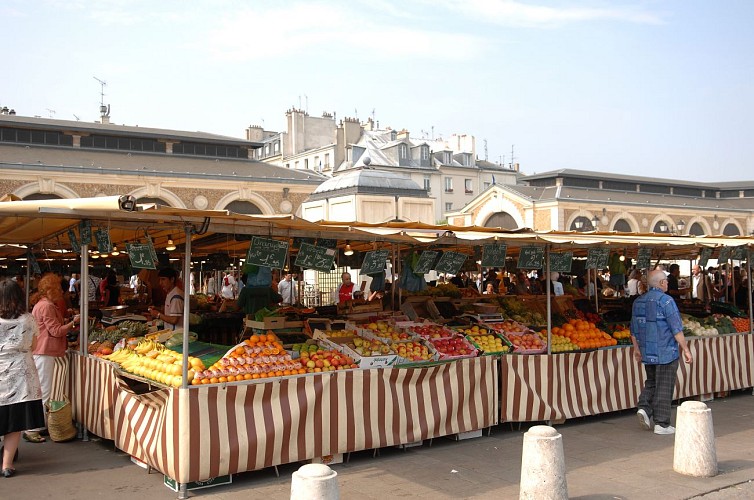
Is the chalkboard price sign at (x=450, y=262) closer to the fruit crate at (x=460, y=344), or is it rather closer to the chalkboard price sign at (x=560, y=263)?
the fruit crate at (x=460, y=344)

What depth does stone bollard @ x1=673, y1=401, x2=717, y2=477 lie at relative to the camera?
20.3 feet

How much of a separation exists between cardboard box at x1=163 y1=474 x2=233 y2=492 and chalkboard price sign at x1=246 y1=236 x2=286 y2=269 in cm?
192

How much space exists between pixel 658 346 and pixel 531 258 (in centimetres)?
Answer: 192

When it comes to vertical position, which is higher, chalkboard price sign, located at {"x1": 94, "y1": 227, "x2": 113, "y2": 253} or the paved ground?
chalkboard price sign, located at {"x1": 94, "y1": 227, "x2": 113, "y2": 253}

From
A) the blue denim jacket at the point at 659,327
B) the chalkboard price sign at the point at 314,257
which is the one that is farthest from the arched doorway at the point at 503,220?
the chalkboard price sign at the point at 314,257

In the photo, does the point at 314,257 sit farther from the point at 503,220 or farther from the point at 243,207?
the point at 503,220

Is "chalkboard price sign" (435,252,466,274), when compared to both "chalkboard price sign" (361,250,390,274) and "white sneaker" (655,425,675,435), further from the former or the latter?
"white sneaker" (655,425,675,435)

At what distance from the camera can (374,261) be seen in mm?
8445

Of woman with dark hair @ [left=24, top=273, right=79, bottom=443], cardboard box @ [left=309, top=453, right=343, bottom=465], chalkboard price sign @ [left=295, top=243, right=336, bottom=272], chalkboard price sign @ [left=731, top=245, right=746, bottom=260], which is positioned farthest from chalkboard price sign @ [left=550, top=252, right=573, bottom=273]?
woman with dark hair @ [left=24, top=273, right=79, bottom=443]

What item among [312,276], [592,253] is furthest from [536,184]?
[592,253]

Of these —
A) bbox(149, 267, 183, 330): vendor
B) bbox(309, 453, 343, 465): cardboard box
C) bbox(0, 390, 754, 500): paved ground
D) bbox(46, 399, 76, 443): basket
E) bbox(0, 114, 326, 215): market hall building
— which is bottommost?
bbox(0, 390, 754, 500): paved ground

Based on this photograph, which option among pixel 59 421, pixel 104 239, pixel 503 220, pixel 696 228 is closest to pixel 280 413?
pixel 104 239

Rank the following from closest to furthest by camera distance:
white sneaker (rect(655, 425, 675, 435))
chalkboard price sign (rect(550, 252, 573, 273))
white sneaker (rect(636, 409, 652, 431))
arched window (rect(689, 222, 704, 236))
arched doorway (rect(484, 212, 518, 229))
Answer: white sneaker (rect(655, 425, 675, 435))
white sneaker (rect(636, 409, 652, 431))
chalkboard price sign (rect(550, 252, 573, 273))
arched doorway (rect(484, 212, 518, 229))
arched window (rect(689, 222, 704, 236))

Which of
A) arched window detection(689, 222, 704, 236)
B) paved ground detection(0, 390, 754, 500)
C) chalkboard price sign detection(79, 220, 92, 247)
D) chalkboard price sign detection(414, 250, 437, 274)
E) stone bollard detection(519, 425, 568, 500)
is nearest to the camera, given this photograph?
stone bollard detection(519, 425, 568, 500)
